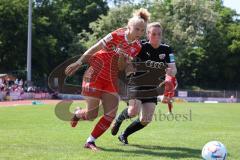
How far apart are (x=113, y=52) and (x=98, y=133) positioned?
1395 millimetres

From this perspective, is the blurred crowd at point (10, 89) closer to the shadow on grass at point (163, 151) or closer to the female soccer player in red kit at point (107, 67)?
the female soccer player in red kit at point (107, 67)

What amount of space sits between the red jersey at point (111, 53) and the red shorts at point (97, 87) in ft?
0.25

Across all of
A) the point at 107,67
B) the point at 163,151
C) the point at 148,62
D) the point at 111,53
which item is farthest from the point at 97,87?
the point at 163,151

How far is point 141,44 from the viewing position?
8.57 meters

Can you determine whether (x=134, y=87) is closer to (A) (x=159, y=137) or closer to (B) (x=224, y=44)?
(A) (x=159, y=137)

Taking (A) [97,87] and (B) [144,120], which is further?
(B) [144,120]

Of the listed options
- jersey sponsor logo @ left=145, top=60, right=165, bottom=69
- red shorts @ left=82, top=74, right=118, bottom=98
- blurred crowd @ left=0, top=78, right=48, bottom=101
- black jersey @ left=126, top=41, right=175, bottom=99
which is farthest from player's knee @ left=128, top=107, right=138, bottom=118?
blurred crowd @ left=0, top=78, right=48, bottom=101

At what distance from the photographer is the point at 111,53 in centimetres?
820

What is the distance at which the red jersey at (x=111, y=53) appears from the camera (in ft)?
26.6

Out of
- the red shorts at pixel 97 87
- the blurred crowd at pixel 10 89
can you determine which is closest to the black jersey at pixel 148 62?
the red shorts at pixel 97 87

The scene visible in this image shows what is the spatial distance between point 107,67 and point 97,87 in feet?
1.25

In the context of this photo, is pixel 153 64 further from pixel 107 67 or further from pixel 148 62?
pixel 107 67

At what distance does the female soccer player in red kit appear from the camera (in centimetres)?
805

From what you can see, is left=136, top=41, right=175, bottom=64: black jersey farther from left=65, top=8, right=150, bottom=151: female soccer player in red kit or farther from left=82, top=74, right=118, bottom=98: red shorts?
left=82, top=74, right=118, bottom=98: red shorts
